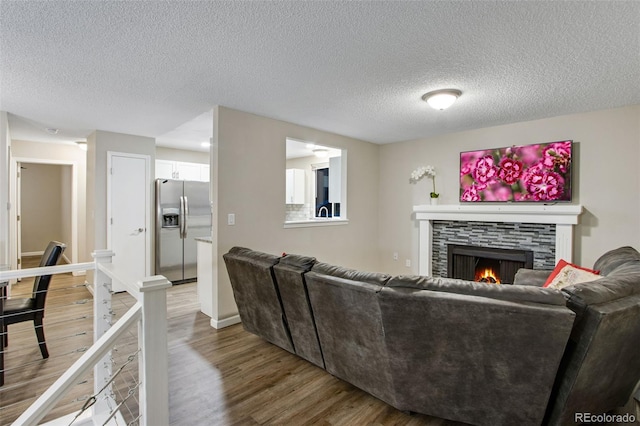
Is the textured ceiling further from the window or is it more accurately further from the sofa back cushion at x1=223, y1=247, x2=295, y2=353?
the window

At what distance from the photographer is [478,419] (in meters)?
1.80

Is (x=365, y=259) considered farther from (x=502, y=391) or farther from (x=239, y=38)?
(x=239, y=38)

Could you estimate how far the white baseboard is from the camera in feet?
11.2

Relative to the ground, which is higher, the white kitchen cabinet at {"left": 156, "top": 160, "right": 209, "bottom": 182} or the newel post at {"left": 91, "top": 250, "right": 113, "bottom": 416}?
the white kitchen cabinet at {"left": 156, "top": 160, "right": 209, "bottom": 182}

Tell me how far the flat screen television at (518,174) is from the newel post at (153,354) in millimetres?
4341

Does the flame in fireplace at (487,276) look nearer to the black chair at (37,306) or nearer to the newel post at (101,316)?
the newel post at (101,316)

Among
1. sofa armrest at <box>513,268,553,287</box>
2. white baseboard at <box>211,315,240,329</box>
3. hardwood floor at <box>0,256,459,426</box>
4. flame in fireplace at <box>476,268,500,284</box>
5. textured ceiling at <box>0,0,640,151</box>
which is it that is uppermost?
textured ceiling at <box>0,0,640,151</box>

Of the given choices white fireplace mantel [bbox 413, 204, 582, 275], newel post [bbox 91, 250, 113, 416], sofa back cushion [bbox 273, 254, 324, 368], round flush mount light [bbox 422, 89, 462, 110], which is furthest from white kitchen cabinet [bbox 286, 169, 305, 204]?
newel post [bbox 91, 250, 113, 416]

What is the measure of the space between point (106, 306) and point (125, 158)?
349 centimetres

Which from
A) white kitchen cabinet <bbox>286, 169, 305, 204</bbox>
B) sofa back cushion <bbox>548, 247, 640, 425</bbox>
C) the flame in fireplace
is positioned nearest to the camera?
sofa back cushion <bbox>548, 247, 640, 425</bbox>

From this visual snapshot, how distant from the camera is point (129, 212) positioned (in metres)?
4.83

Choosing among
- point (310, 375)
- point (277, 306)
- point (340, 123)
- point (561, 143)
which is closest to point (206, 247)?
point (277, 306)

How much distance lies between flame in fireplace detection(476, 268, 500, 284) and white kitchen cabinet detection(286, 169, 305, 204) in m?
3.55

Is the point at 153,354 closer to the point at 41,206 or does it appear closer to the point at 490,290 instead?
the point at 490,290
